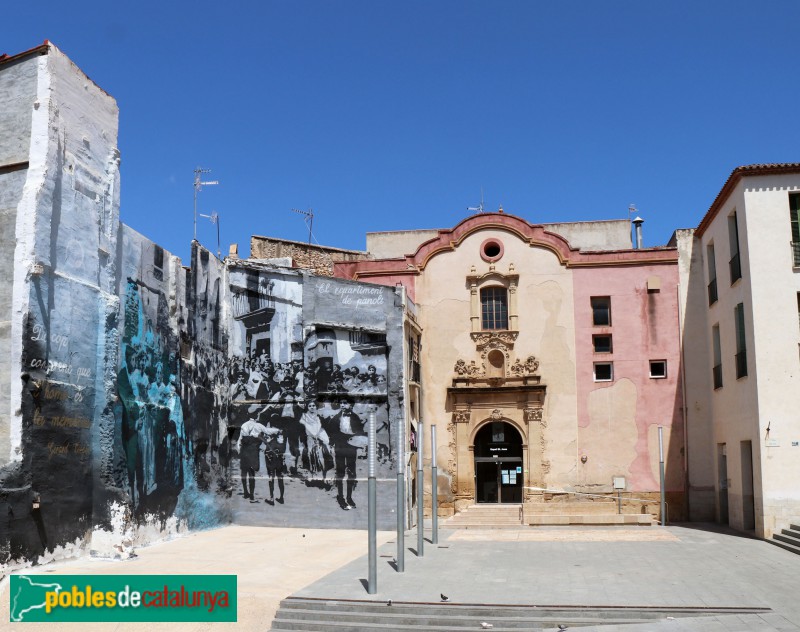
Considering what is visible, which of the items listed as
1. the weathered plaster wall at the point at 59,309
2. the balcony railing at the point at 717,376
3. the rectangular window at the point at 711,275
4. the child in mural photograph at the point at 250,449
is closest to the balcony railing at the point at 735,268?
the rectangular window at the point at 711,275

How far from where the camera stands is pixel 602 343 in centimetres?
3075

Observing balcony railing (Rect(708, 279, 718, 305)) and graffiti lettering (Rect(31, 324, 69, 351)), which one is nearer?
graffiti lettering (Rect(31, 324, 69, 351))

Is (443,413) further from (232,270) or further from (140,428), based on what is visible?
(140,428)

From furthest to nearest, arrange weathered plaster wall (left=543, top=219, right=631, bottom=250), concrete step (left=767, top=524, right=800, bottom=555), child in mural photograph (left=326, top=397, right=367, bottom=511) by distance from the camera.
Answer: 1. weathered plaster wall (left=543, top=219, right=631, bottom=250)
2. child in mural photograph (left=326, top=397, right=367, bottom=511)
3. concrete step (left=767, top=524, right=800, bottom=555)

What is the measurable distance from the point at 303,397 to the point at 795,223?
15.1 m

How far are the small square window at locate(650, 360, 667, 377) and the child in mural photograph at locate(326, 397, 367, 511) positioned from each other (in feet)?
35.6

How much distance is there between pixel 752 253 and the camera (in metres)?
23.2

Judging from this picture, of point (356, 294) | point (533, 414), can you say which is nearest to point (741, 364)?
point (533, 414)

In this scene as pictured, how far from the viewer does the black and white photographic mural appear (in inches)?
1046

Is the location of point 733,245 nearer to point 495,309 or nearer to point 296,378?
point 495,309

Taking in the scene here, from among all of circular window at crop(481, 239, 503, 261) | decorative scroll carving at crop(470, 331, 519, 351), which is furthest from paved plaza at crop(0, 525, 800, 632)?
circular window at crop(481, 239, 503, 261)

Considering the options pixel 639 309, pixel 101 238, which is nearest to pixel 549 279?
pixel 639 309

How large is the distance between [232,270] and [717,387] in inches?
643

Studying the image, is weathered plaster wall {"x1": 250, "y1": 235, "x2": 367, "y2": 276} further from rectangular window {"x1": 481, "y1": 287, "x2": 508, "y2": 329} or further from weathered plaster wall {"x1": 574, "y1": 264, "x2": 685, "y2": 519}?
weathered plaster wall {"x1": 574, "y1": 264, "x2": 685, "y2": 519}
